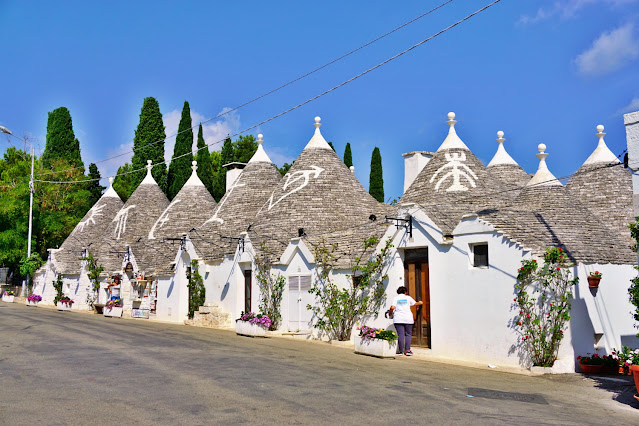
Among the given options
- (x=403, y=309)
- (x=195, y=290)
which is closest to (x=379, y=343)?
(x=403, y=309)

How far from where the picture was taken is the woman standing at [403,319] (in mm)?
14562

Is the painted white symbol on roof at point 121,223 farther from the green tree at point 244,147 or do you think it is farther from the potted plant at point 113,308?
the green tree at point 244,147

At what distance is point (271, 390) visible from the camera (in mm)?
9086

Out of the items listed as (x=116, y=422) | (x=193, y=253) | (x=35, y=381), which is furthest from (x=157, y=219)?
(x=116, y=422)

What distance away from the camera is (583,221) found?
1562 centimetres

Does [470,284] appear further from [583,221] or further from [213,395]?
[213,395]

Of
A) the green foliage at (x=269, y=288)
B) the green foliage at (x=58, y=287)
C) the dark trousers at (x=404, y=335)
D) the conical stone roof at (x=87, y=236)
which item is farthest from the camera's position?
the green foliage at (x=58, y=287)

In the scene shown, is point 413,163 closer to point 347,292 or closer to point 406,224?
point 347,292

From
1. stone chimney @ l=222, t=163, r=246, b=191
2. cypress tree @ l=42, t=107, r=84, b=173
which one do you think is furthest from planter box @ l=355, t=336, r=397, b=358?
cypress tree @ l=42, t=107, r=84, b=173

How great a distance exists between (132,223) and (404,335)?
26602mm

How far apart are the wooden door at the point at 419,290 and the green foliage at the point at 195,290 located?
38.5ft

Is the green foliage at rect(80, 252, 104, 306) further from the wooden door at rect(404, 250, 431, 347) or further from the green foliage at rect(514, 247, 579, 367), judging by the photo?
the green foliage at rect(514, 247, 579, 367)

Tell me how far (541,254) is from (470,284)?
6.39ft

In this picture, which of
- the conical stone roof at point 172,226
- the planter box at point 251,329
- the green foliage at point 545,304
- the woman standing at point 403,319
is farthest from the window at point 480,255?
the conical stone roof at point 172,226
